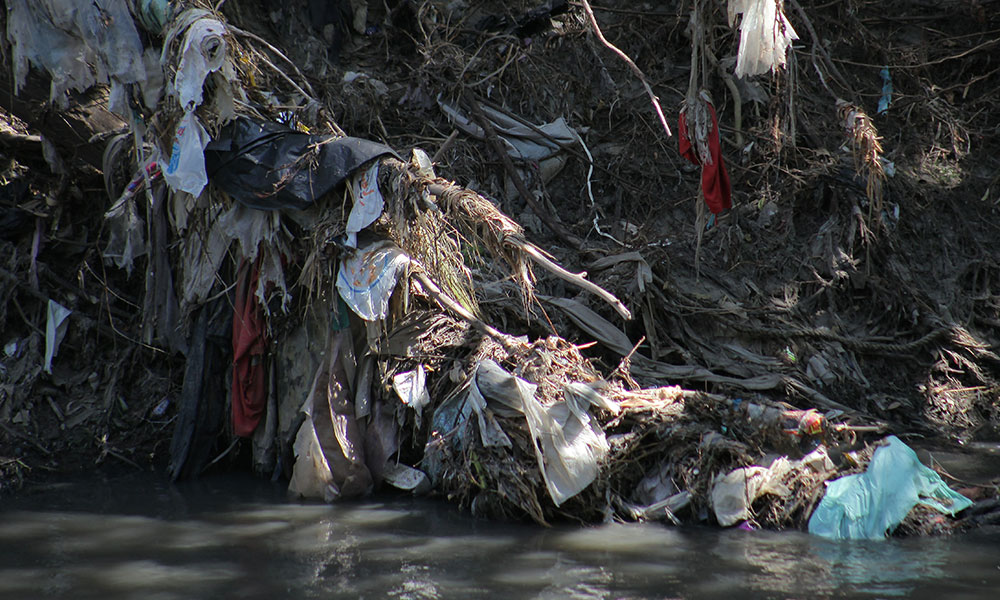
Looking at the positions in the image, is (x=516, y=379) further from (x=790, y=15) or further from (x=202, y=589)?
(x=790, y=15)

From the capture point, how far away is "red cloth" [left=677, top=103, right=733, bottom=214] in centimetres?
551

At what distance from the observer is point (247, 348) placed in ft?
17.3

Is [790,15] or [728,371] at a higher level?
[790,15]

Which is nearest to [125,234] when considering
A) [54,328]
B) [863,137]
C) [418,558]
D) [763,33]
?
[54,328]

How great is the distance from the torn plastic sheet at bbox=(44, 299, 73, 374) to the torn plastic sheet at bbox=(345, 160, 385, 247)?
239cm

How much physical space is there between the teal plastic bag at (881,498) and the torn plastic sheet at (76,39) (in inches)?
172

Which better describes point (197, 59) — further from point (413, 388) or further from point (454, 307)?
point (413, 388)

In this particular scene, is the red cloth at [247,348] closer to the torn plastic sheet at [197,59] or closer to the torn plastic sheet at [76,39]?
the torn plastic sheet at [197,59]

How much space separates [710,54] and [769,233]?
156 centimetres

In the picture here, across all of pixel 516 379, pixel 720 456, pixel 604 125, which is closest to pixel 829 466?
pixel 720 456

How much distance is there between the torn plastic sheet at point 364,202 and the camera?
4.89 m

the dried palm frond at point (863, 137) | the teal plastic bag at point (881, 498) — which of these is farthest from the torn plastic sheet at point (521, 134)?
the teal plastic bag at point (881, 498)

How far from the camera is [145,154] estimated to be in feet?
17.9

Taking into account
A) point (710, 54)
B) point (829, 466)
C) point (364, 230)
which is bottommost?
point (829, 466)
